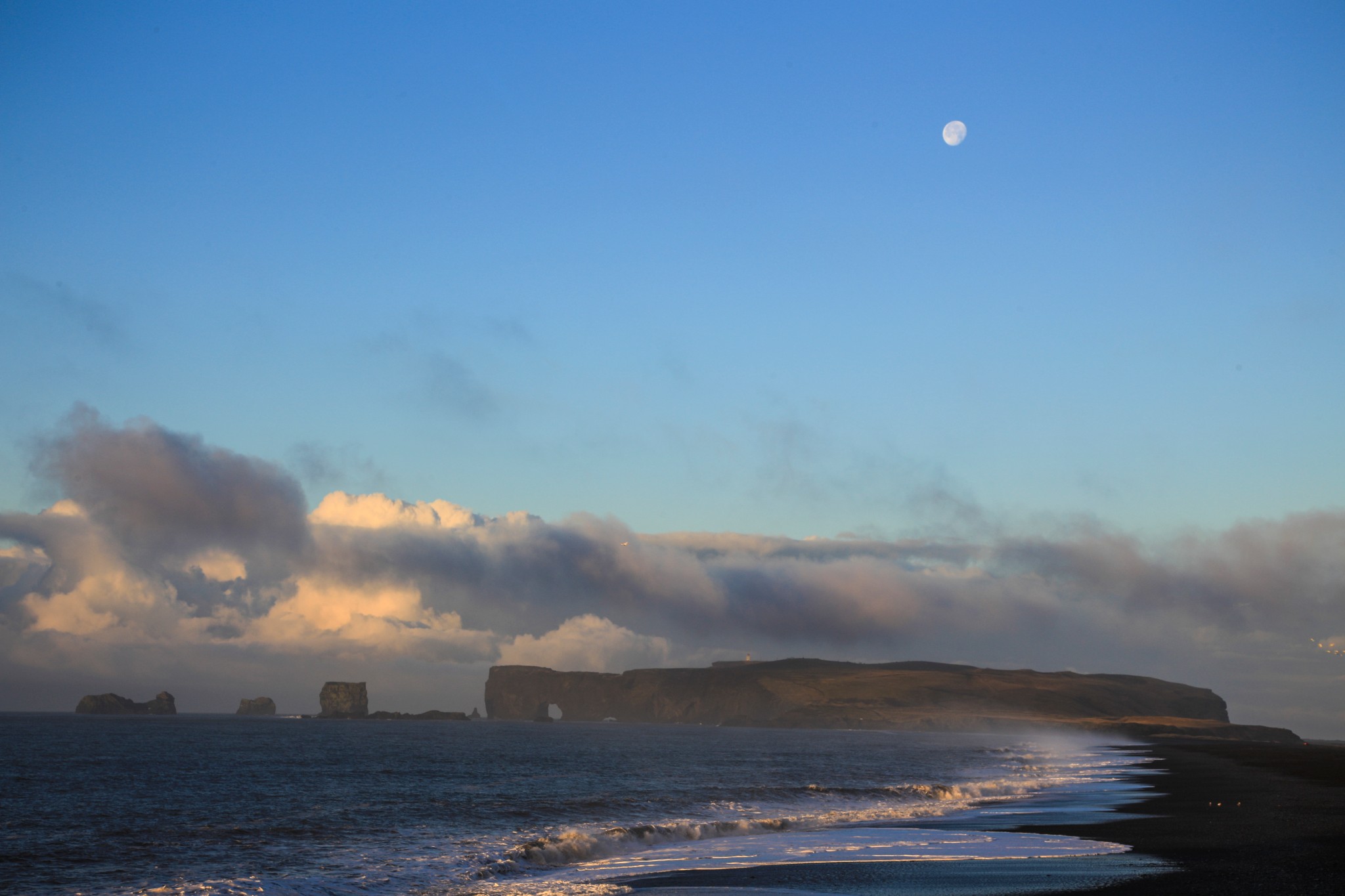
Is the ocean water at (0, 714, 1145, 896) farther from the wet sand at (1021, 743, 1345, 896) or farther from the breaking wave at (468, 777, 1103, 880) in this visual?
the wet sand at (1021, 743, 1345, 896)

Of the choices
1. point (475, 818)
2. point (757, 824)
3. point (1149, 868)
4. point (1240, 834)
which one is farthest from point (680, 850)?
point (1240, 834)

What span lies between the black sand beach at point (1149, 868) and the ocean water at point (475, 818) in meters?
1.61

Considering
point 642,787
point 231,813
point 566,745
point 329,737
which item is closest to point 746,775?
point 642,787

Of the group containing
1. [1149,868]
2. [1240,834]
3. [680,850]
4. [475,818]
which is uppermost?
[1149,868]

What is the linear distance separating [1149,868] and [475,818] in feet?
86.8

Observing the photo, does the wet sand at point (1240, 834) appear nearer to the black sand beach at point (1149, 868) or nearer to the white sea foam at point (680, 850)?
the black sand beach at point (1149, 868)

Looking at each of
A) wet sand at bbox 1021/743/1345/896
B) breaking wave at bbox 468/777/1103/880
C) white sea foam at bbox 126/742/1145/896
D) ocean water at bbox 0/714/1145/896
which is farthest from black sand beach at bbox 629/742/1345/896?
breaking wave at bbox 468/777/1103/880

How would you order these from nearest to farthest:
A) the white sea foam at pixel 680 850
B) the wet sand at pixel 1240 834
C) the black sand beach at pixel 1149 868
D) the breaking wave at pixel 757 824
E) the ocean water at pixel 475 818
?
the wet sand at pixel 1240 834
the black sand beach at pixel 1149 868
the white sea foam at pixel 680 850
the ocean water at pixel 475 818
the breaking wave at pixel 757 824

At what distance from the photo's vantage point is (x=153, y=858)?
28188 mm

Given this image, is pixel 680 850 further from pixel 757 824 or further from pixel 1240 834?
pixel 1240 834

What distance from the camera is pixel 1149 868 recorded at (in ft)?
77.3

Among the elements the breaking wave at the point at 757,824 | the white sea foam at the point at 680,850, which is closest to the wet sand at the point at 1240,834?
the white sea foam at the point at 680,850

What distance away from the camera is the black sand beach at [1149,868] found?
21.0 metres

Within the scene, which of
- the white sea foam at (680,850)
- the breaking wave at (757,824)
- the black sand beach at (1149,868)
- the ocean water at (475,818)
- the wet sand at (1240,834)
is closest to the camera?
the wet sand at (1240,834)
